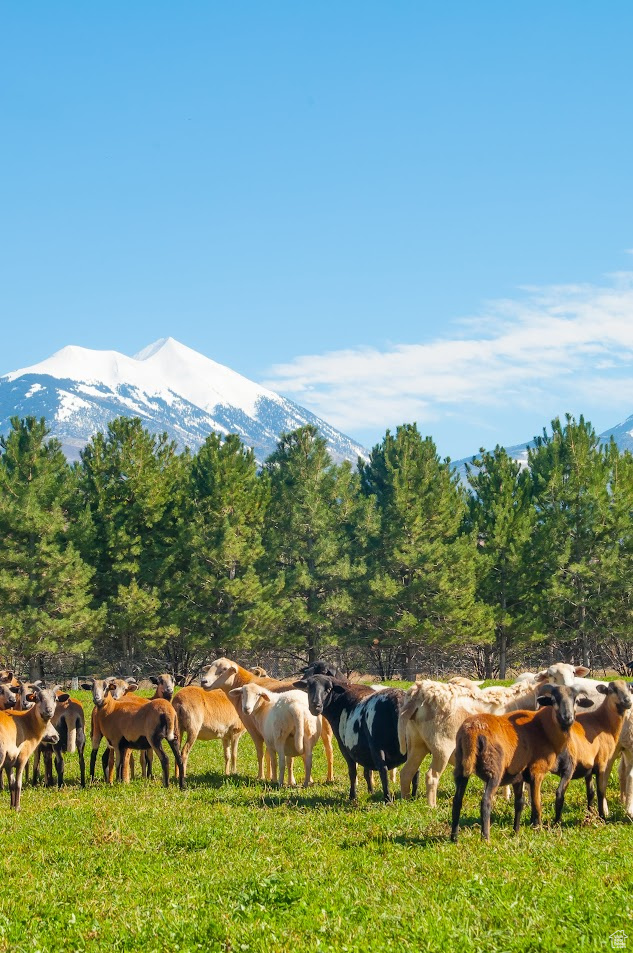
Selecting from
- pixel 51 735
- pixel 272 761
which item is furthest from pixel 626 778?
pixel 51 735

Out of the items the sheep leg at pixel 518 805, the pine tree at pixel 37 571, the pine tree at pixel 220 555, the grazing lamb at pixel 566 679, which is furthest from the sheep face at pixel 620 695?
the pine tree at pixel 37 571

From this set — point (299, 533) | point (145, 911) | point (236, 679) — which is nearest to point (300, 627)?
point (299, 533)

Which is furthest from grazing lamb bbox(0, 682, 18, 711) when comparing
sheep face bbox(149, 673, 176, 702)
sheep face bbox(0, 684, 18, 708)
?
sheep face bbox(149, 673, 176, 702)

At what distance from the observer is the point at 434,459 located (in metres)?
56.4

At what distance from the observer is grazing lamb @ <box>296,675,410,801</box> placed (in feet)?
50.6

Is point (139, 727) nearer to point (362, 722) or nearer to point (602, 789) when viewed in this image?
point (362, 722)

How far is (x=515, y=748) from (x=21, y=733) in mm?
9019

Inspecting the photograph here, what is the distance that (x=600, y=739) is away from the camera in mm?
13633

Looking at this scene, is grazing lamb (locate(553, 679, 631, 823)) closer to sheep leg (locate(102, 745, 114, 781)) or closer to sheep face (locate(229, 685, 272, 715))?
sheep face (locate(229, 685, 272, 715))

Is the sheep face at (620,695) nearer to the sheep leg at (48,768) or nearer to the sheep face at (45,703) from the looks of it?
the sheep face at (45,703)

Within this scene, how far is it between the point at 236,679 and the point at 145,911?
42.9 feet

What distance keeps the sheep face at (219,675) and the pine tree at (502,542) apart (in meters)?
32.0

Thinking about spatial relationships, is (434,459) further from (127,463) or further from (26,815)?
(26,815)

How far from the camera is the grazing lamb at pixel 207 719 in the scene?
19.2m
